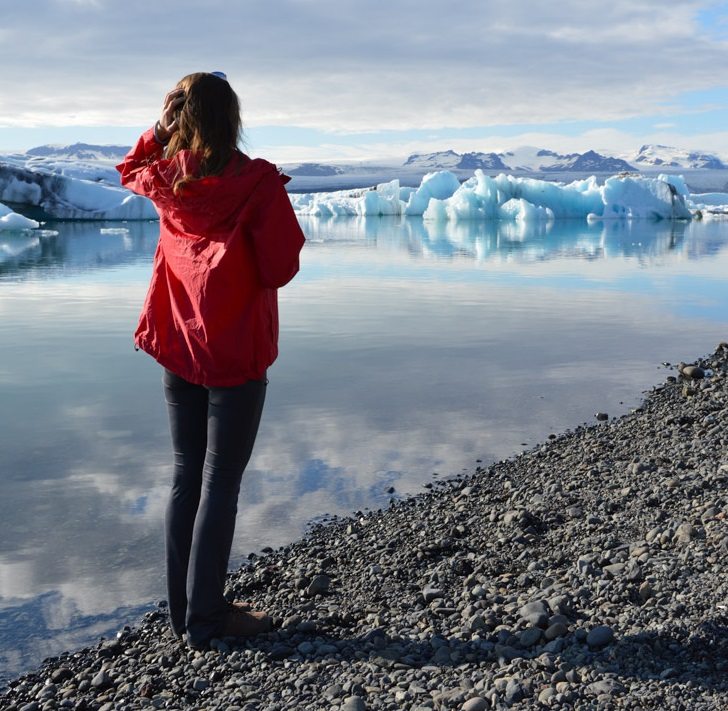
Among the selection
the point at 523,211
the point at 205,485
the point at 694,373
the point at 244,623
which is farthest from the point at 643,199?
the point at 205,485

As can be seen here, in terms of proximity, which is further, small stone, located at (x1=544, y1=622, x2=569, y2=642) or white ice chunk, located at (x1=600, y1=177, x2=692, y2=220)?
white ice chunk, located at (x1=600, y1=177, x2=692, y2=220)

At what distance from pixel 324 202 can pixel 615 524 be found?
66.4m

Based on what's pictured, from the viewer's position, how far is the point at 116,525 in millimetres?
5586

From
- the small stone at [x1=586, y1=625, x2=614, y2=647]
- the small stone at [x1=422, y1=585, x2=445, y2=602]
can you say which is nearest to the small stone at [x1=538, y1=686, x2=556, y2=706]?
the small stone at [x1=586, y1=625, x2=614, y2=647]

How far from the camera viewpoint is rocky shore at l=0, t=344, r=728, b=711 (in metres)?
3.01

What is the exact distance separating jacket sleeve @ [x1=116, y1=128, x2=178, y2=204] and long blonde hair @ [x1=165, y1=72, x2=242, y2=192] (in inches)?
3.1

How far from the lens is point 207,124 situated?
3.04m

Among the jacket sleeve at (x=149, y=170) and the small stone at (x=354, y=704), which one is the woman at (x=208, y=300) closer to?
the jacket sleeve at (x=149, y=170)

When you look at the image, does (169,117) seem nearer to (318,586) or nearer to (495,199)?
(318,586)

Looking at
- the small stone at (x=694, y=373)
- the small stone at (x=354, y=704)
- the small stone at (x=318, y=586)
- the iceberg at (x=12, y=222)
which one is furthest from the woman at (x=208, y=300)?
the iceberg at (x=12, y=222)

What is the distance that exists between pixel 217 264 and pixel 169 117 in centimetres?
53

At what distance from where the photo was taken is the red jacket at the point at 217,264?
10.2ft

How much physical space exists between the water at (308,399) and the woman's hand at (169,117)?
237cm

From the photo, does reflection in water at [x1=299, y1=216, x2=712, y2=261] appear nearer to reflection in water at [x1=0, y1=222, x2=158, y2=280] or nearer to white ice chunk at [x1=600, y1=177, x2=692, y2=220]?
white ice chunk at [x1=600, y1=177, x2=692, y2=220]
